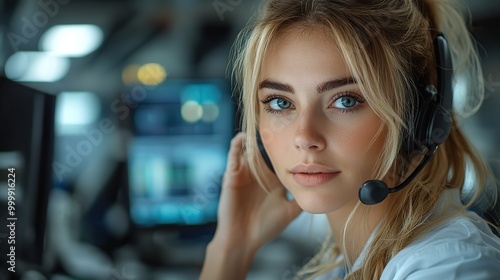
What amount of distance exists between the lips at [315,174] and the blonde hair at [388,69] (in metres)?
0.07

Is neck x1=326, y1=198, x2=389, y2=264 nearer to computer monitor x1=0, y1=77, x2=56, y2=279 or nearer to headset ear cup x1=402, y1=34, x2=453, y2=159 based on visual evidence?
headset ear cup x1=402, y1=34, x2=453, y2=159

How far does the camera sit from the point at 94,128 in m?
1.26

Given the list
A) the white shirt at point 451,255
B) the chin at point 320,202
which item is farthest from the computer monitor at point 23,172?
the white shirt at point 451,255

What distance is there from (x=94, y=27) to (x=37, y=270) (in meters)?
0.52

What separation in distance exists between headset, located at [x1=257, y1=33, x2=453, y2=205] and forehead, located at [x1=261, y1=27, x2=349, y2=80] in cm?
12

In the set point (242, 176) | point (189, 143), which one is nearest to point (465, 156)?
point (242, 176)

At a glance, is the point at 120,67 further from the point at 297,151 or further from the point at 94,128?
the point at 297,151

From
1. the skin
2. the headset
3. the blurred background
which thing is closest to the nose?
the skin

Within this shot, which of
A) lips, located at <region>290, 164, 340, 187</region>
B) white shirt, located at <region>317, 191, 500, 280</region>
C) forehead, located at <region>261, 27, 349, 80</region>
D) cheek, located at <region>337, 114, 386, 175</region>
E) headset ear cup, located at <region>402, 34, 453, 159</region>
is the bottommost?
white shirt, located at <region>317, 191, 500, 280</region>

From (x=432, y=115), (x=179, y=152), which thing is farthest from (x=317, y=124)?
(x=179, y=152)

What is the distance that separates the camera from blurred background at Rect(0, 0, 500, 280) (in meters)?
1.23

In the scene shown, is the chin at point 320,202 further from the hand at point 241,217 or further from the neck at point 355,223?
the hand at point 241,217

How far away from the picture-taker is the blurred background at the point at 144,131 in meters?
1.23

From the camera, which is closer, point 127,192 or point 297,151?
point 297,151
